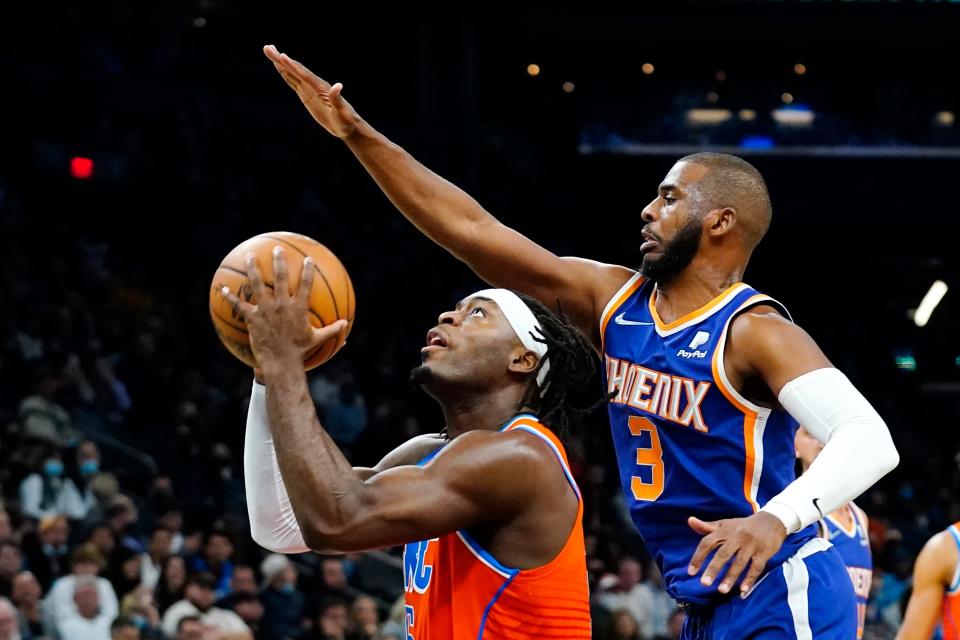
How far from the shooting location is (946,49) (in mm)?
20438

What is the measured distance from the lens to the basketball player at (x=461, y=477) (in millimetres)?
3197

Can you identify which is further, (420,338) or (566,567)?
(420,338)

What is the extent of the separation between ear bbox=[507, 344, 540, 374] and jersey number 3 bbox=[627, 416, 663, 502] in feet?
1.04

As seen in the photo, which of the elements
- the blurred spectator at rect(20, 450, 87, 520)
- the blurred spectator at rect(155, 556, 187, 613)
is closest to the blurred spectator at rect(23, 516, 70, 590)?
the blurred spectator at rect(155, 556, 187, 613)

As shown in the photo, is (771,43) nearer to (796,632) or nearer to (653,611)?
(653,611)

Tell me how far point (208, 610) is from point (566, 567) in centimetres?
541

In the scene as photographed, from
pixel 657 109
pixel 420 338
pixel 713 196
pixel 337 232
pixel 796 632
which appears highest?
pixel 657 109

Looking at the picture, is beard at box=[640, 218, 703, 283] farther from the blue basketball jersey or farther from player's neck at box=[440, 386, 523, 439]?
player's neck at box=[440, 386, 523, 439]

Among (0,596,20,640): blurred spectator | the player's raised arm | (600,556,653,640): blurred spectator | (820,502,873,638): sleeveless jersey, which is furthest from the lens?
(600,556,653,640): blurred spectator

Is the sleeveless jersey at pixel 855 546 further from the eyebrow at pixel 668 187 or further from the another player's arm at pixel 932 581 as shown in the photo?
the eyebrow at pixel 668 187

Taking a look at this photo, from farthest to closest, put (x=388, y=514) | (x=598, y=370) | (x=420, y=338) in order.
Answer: (x=420, y=338) < (x=598, y=370) < (x=388, y=514)

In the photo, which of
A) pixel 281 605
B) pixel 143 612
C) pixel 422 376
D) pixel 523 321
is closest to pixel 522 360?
pixel 523 321

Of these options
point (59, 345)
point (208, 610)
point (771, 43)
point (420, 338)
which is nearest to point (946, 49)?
point (771, 43)

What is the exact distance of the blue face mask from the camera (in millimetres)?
9812
